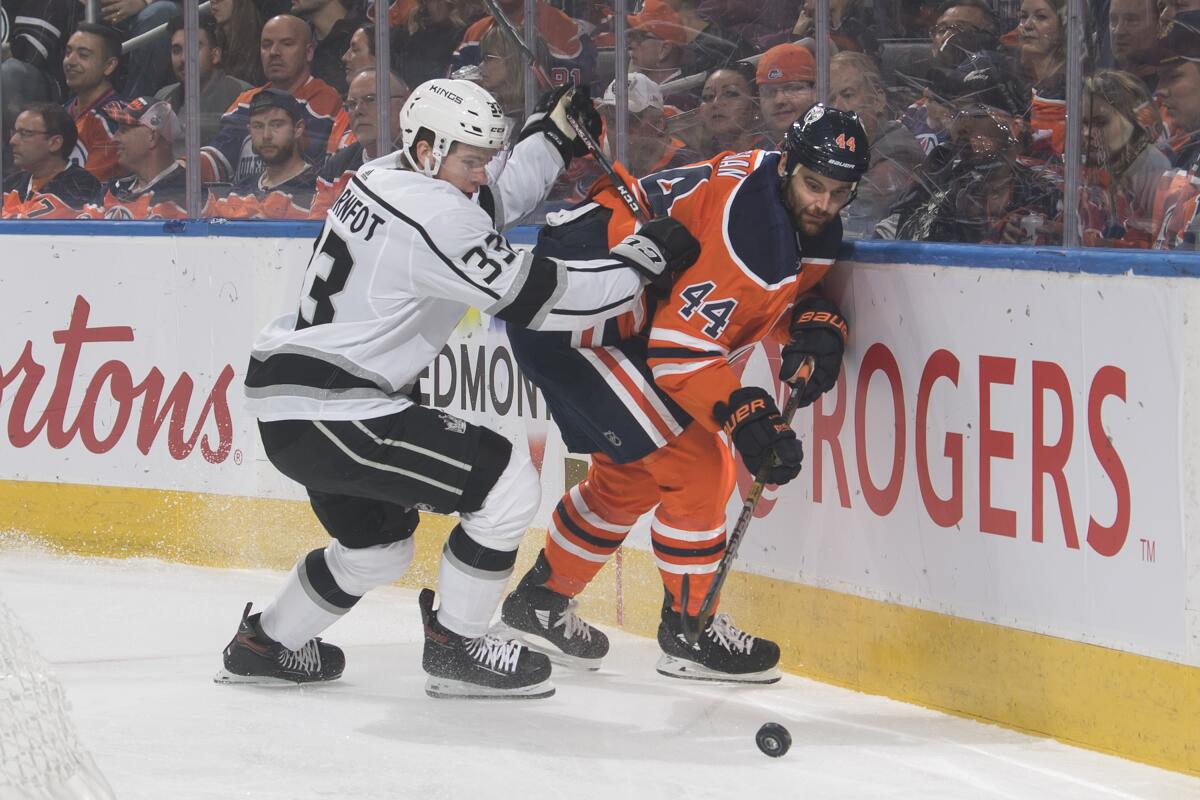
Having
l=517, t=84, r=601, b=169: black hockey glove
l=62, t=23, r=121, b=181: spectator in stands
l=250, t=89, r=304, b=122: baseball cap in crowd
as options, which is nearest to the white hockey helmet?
l=517, t=84, r=601, b=169: black hockey glove

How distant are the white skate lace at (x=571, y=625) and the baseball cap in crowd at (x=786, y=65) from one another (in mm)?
1312

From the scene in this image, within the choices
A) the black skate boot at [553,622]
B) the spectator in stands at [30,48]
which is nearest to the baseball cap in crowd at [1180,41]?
the black skate boot at [553,622]

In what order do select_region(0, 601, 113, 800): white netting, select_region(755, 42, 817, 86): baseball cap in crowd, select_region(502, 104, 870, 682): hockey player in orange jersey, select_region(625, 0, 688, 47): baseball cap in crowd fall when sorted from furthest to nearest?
select_region(625, 0, 688, 47): baseball cap in crowd → select_region(755, 42, 817, 86): baseball cap in crowd → select_region(502, 104, 870, 682): hockey player in orange jersey → select_region(0, 601, 113, 800): white netting

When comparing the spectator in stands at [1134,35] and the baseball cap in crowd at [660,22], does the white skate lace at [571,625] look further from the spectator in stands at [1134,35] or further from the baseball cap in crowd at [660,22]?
the spectator in stands at [1134,35]

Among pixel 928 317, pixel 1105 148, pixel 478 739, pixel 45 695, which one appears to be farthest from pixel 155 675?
pixel 1105 148

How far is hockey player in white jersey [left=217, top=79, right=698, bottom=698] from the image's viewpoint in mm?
3275

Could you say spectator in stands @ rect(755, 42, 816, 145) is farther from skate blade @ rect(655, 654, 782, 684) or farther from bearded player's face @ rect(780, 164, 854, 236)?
skate blade @ rect(655, 654, 782, 684)

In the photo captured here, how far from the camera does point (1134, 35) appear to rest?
11.0ft

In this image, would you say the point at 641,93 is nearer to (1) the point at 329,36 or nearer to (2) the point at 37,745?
(1) the point at 329,36

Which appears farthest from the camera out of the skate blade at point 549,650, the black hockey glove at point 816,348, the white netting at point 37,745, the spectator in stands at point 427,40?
the spectator in stands at point 427,40

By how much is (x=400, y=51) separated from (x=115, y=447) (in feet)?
4.48

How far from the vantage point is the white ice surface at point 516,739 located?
2955 mm

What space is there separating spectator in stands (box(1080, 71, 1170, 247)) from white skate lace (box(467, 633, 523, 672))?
4.54 feet

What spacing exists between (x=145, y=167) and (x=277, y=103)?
1.54 feet
